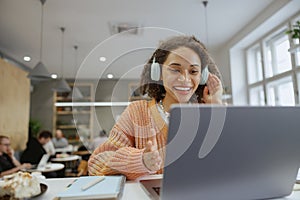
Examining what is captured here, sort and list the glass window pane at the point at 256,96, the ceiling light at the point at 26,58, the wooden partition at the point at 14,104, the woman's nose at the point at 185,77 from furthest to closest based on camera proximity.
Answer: the ceiling light at the point at 26,58 → the glass window pane at the point at 256,96 → the wooden partition at the point at 14,104 → the woman's nose at the point at 185,77

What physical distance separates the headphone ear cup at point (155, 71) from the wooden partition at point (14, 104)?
3628 millimetres

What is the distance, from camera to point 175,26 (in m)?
3.35

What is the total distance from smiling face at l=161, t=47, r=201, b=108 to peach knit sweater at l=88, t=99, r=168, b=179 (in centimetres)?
9

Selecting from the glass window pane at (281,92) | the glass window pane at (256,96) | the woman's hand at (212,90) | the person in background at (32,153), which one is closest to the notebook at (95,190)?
the woman's hand at (212,90)

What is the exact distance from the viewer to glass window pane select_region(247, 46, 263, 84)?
3.82 m

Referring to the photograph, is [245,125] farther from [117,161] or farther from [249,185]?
[117,161]

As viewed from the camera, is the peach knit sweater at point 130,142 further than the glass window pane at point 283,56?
No

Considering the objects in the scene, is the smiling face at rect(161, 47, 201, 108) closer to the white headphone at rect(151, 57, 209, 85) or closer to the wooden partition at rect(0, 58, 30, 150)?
the white headphone at rect(151, 57, 209, 85)

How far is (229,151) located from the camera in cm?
38

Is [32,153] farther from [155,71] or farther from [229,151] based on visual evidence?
[229,151]

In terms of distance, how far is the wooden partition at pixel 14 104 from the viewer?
3637mm

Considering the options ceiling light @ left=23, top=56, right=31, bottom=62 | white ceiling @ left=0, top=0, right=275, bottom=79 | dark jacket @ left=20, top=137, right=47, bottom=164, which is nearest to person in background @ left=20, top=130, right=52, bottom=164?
dark jacket @ left=20, top=137, right=47, bottom=164

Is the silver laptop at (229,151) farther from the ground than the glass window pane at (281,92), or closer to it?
closer to it

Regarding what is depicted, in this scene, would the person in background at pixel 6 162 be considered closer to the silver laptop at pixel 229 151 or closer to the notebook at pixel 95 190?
the notebook at pixel 95 190
